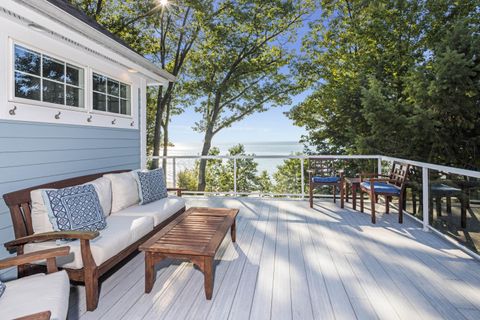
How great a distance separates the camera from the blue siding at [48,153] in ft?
8.01

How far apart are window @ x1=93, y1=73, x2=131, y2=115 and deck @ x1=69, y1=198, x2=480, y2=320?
220 centimetres

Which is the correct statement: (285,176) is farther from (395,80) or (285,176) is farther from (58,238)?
(58,238)

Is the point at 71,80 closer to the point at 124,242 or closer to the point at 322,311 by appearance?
the point at 124,242

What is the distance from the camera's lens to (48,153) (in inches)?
114

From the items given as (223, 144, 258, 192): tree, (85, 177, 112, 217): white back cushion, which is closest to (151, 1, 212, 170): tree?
(223, 144, 258, 192): tree

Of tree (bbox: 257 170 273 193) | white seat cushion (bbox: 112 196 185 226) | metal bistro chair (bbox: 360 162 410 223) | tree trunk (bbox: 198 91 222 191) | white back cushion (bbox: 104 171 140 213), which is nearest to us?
white seat cushion (bbox: 112 196 185 226)

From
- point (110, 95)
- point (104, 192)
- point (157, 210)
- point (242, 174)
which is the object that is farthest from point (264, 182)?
point (104, 192)

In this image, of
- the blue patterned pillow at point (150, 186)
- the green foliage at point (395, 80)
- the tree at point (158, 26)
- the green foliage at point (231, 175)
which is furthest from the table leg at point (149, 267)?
the green foliage at point (231, 175)

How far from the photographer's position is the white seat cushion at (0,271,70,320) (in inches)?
57.3

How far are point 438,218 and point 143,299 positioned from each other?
12.4 ft

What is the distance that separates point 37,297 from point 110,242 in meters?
0.80

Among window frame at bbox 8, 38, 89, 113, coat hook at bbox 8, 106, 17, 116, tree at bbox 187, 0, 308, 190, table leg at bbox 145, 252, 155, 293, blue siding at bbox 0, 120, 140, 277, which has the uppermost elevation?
tree at bbox 187, 0, 308, 190

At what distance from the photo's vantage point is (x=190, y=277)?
262cm

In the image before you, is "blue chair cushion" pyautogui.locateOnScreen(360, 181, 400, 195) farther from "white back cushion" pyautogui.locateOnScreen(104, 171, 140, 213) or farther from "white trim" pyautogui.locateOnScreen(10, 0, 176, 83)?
"white trim" pyautogui.locateOnScreen(10, 0, 176, 83)
